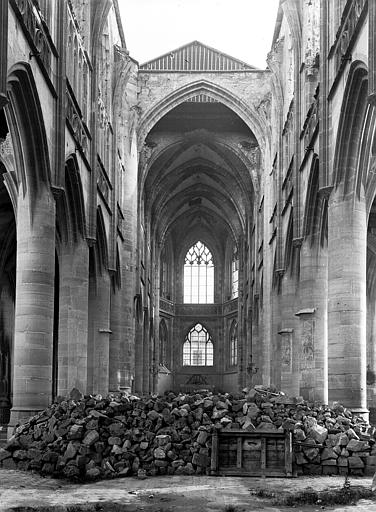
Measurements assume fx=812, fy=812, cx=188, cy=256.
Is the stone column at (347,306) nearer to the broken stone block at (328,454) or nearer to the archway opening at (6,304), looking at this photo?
the broken stone block at (328,454)

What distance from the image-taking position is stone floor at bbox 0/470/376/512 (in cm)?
1152

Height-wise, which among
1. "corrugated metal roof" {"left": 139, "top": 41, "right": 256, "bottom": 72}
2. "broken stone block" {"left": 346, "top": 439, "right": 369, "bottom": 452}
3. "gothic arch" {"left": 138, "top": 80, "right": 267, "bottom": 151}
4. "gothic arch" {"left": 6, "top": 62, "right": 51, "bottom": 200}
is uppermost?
"corrugated metal roof" {"left": 139, "top": 41, "right": 256, "bottom": 72}

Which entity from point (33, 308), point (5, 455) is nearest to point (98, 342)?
point (33, 308)

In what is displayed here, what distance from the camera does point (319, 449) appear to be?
15.9 m

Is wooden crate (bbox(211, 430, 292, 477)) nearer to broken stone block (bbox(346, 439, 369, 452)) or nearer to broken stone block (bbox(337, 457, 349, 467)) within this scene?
broken stone block (bbox(337, 457, 349, 467))

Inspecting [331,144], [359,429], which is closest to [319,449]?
[359,429]

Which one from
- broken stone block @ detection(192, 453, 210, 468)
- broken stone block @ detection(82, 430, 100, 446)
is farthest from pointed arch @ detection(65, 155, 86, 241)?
broken stone block @ detection(192, 453, 210, 468)

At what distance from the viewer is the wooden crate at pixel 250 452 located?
615 inches

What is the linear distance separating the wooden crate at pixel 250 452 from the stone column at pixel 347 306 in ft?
9.14

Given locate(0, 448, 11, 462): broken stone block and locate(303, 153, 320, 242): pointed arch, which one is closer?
locate(0, 448, 11, 462): broken stone block

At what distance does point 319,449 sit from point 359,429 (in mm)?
1090

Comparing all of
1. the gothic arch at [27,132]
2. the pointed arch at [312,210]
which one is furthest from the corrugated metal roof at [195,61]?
the gothic arch at [27,132]

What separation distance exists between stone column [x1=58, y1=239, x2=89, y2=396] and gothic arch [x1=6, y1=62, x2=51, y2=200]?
18.5 ft

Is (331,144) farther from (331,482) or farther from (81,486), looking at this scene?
(81,486)
